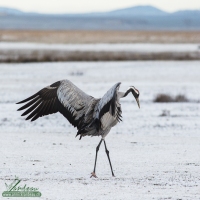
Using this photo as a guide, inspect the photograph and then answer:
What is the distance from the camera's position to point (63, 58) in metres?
33.8

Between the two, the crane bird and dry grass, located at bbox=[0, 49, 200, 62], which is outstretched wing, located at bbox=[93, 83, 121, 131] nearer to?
the crane bird

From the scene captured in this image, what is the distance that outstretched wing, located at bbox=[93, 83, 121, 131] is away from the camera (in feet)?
25.7

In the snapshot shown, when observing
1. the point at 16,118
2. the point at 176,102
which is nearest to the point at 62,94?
the point at 16,118

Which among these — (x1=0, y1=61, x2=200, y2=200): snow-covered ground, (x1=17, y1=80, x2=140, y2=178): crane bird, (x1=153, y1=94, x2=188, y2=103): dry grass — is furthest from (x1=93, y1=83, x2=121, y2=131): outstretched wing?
(x1=153, y1=94, x2=188, y2=103): dry grass

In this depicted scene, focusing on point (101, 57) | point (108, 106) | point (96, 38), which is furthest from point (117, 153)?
point (96, 38)

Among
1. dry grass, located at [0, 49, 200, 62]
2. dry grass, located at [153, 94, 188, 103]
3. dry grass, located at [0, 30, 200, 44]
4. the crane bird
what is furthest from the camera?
dry grass, located at [0, 30, 200, 44]

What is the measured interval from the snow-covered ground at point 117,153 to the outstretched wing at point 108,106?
0.77 m

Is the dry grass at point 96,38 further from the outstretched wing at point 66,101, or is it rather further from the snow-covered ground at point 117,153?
the outstretched wing at point 66,101

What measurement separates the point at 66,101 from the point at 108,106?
0.91 m

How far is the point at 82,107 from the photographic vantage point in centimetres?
863

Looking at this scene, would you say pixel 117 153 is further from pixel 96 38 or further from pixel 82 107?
pixel 96 38

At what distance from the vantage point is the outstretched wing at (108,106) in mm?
7824

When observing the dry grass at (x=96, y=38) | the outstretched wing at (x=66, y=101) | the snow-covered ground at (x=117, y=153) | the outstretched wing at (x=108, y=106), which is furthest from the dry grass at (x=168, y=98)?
the dry grass at (x=96, y=38)

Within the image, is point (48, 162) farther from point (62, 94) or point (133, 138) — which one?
point (133, 138)
